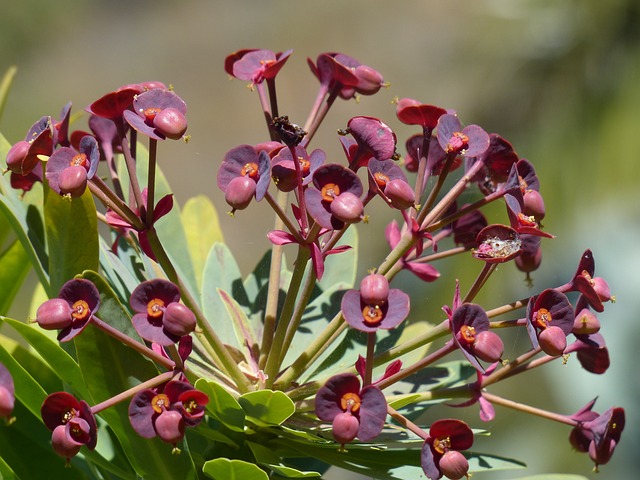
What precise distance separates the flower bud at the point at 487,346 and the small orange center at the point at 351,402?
140mm

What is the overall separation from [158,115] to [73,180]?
119mm

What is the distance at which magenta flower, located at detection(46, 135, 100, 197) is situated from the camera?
0.90 m

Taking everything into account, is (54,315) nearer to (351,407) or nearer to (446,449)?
(351,407)

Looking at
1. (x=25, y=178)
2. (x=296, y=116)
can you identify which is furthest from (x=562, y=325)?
(x=296, y=116)

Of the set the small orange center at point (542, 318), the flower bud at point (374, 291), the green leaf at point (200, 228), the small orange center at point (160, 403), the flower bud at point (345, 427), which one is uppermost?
the flower bud at point (374, 291)

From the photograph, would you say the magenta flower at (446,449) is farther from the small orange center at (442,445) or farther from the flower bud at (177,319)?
the flower bud at (177,319)

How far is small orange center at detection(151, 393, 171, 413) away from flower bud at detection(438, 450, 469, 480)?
1.00ft

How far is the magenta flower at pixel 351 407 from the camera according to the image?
2.86ft

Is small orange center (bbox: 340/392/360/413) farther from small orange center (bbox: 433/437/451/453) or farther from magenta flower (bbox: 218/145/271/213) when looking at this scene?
magenta flower (bbox: 218/145/271/213)

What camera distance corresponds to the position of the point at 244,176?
0.93 metres

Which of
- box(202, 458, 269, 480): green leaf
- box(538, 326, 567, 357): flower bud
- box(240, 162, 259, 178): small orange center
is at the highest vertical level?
box(240, 162, 259, 178): small orange center

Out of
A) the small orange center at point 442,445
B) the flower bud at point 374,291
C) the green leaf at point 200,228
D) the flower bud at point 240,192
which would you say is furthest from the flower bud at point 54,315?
the green leaf at point 200,228

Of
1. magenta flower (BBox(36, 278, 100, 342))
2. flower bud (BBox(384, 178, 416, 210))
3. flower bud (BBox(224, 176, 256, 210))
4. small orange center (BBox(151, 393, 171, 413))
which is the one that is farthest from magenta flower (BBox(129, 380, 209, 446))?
flower bud (BBox(384, 178, 416, 210))

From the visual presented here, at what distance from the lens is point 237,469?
930 millimetres
